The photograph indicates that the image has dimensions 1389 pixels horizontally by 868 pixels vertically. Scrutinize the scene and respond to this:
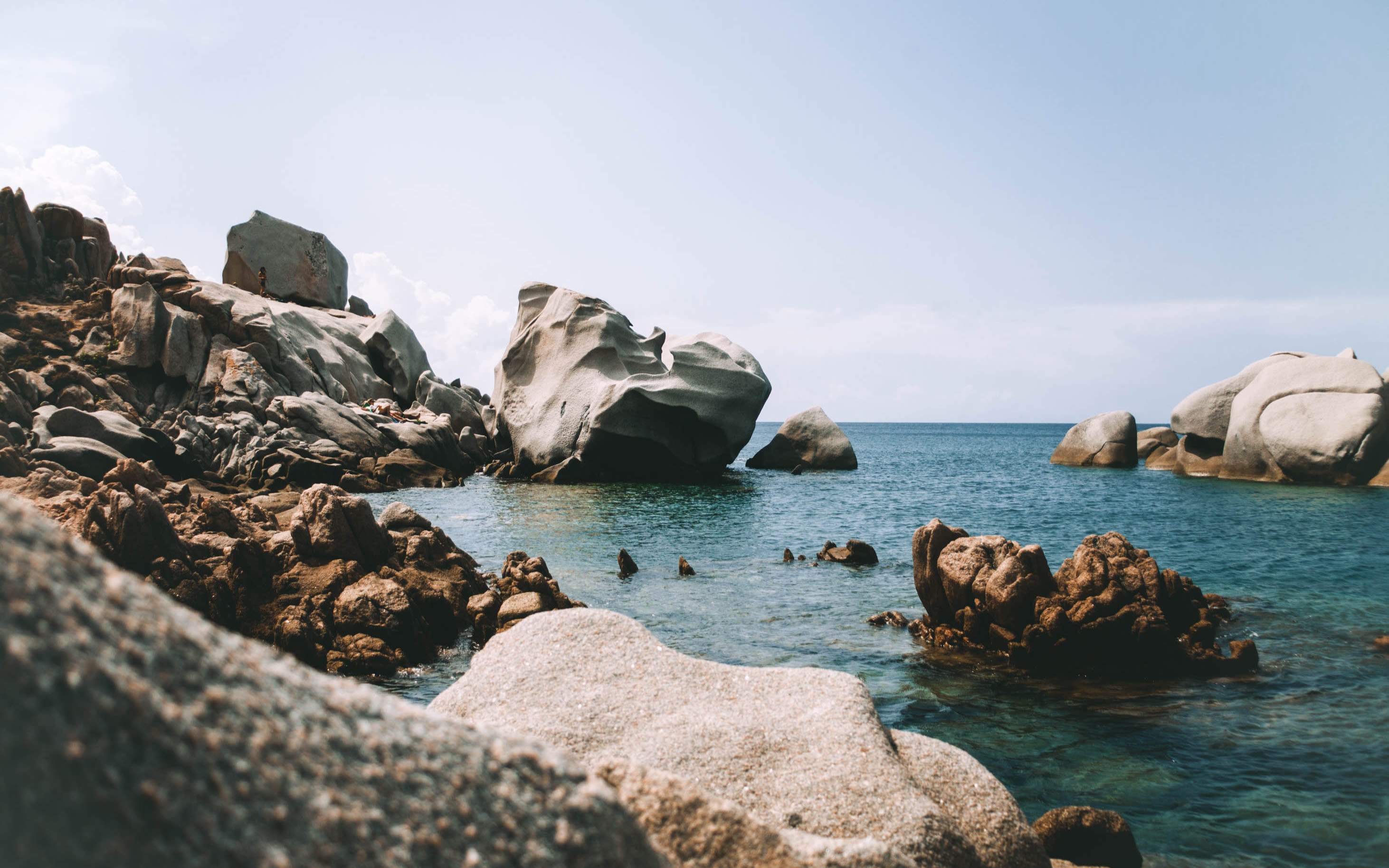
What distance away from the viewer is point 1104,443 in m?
52.1

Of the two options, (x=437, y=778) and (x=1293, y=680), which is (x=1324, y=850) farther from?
(x=437, y=778)

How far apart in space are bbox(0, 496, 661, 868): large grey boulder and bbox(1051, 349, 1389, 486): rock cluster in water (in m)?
41.6

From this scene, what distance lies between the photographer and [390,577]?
12.5 metres

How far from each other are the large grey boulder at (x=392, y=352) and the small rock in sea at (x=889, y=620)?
4067 centimetres

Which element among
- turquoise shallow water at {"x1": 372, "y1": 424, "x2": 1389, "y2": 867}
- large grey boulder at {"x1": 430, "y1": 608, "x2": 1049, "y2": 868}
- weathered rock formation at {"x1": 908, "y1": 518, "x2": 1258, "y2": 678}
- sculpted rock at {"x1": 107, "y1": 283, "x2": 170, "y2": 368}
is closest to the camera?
large grey boulder at {"x1": 430, "y1": 608, "x2": 1049, "y2": 868}

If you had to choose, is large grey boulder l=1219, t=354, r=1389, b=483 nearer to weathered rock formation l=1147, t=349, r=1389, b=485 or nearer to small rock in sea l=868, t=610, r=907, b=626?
weathered rock formation l=1147, t=349, r=1389, b=485

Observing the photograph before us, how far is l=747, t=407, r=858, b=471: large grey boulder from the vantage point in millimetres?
51156

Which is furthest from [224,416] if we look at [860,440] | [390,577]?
[860,440]

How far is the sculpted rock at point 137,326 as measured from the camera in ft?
103

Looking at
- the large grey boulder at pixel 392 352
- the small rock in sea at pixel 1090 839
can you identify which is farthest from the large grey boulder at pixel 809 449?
the small rock in sea at pixel 1090 839

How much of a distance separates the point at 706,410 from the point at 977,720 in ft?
94.8

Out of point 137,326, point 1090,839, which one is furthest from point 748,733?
point 137,326

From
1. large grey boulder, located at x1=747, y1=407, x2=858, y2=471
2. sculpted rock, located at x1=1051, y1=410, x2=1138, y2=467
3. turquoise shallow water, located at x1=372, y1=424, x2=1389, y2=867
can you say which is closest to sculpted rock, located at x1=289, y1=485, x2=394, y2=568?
turquoise shallow water, located at x1=372, y1=424, x2=1389, y2=867

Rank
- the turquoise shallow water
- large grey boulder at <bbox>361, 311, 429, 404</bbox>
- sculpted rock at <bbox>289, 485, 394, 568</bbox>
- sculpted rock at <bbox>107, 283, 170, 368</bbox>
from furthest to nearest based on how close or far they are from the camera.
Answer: large grey boulder at <bbox>361, 311, 429, 404</bbox>
sculpted rock at <bbox>107, 283, 170, 368</bbox>
sculpted rock at <bbox>289, 485, 394, 568</bbox>
the turquoise shallow water
